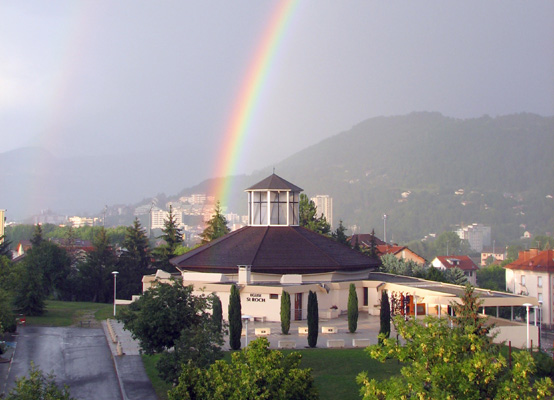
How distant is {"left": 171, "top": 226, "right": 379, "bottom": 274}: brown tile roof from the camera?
41.4 meters

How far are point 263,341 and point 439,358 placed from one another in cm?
381

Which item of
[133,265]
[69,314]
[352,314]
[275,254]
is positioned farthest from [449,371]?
[133,265]

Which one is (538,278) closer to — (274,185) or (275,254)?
(274,185)

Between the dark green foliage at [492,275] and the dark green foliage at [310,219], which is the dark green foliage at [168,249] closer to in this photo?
the dark green foliage at [310,219]

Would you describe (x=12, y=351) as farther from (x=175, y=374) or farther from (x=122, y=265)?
(x=122, y=265)

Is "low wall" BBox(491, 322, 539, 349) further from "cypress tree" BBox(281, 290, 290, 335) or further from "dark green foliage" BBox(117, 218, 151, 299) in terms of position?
"dark green foliage" BBox(117, 218, 151, 299)

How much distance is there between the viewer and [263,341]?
1398 centimetres

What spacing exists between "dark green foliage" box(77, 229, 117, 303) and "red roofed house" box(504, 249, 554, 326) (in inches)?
1638

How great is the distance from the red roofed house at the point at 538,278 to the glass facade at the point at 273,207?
30.7 metres

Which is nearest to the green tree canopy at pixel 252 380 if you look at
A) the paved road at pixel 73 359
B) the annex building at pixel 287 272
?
the paved road at pixel 73 359

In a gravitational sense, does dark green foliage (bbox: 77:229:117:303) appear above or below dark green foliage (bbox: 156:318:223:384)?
above

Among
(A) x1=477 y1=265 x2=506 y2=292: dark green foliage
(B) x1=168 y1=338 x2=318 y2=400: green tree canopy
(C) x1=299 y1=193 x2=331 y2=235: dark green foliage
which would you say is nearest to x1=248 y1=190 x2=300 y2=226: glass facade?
(C) x1=299 y1=193 x2=331 y2=235: dark green foliage

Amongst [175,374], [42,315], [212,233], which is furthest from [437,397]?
[212,233]

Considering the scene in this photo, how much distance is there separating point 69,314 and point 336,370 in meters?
25.3
